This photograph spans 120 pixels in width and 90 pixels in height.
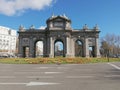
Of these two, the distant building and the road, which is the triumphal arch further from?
the distant building

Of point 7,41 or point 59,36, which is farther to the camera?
point 7,41

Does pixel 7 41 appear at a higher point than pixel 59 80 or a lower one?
higher

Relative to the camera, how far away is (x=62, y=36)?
84.6 meters

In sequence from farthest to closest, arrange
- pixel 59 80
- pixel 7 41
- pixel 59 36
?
pixel 7 41 → pixel 59 36 → pixel 59 80

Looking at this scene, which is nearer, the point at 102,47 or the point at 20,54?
the point at 20,54

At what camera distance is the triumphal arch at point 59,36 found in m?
84.3

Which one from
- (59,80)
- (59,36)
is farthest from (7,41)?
(59,80)

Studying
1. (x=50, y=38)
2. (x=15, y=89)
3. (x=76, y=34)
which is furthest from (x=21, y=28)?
(x=15, y=89)

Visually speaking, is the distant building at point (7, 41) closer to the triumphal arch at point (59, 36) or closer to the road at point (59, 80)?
the triumphal arch at point (59, 36)

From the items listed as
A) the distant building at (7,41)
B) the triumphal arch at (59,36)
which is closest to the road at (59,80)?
the triumphal arch at (59,36)

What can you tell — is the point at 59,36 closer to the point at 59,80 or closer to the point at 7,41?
the point at 59,80

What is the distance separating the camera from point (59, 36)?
84.8 metres

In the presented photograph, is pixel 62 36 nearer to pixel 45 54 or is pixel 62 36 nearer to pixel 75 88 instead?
pixel 45 54

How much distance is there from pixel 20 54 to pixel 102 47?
5688 cm
